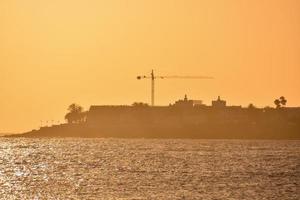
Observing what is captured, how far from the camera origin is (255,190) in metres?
119

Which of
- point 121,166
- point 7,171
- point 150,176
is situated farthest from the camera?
point 121,166

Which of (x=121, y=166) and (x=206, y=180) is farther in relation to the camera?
(x=121, y=166)

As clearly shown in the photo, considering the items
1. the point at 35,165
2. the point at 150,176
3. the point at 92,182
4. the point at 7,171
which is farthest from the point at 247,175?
the point at 35,165

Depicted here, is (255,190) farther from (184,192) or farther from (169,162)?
(169,162)

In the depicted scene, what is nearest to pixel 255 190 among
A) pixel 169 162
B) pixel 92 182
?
pixel 92 182

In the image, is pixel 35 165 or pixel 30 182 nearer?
pixel 30 182

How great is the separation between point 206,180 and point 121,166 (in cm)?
3803

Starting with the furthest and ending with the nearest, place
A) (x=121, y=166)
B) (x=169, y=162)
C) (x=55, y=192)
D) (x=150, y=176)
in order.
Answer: (x=169, y=162) < (x=121, y=166) < (x=150, y=176) < (x=55, y=192)

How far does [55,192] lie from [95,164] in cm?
6457

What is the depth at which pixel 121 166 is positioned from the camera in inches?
6644

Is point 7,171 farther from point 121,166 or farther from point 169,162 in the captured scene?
point 169,162

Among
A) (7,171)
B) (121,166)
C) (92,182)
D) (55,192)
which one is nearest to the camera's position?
(55,192)

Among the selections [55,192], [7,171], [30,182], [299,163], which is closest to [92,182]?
[30,182]

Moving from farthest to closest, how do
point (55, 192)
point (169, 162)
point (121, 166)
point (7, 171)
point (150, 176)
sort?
point (169, 162), point (121, 166), point (7, 171), point (150, 176), point (55, 192)
